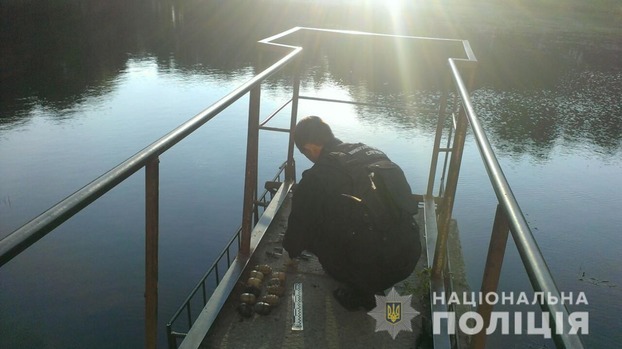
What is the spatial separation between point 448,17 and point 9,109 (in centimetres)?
2072

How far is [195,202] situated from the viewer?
949 centimetres

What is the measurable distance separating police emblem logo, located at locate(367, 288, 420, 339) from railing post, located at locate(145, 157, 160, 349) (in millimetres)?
1167

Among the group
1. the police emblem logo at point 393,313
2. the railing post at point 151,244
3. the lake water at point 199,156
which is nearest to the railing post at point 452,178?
the police emblem logo at point 393,313

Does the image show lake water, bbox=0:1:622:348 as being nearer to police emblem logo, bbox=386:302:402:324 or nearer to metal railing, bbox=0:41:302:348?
police emblem logo, bbox=386:302:402:324

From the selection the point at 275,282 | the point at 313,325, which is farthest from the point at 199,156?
the point at 313,325

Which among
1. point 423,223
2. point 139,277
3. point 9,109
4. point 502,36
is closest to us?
point 423,223

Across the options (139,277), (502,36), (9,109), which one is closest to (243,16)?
(502,36)

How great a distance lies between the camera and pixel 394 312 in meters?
2.58

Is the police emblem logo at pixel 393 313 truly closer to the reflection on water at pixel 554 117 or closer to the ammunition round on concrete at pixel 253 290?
the ammunition round on concrete at pixel 253 290

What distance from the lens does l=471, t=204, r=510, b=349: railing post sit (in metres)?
1.26

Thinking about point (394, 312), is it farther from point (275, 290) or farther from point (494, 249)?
point (494, 249)

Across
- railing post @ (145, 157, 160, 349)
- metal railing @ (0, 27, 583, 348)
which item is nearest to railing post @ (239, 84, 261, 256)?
metal railing @ (0, 27, 583, 348)

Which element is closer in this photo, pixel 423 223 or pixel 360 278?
pixel 360 278

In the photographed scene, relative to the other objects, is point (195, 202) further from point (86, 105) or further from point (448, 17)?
point (448, 17)
